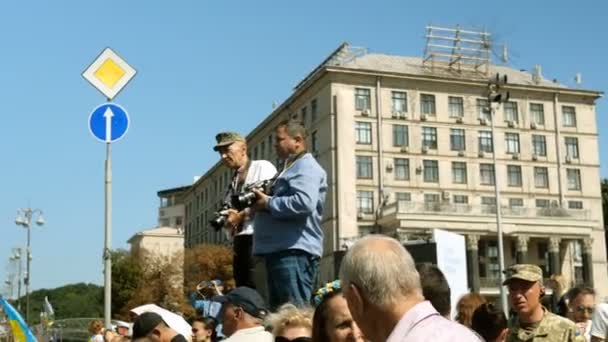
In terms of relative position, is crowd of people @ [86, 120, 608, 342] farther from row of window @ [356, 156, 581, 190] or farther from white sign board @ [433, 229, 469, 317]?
row of window @ [356, 156, 581, 190]

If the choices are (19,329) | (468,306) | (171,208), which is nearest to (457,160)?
(19,329)

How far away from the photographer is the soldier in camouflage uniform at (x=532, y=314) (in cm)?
613

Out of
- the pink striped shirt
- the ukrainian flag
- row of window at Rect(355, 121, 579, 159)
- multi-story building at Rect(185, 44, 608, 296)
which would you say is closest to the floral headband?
the pink striped shirt

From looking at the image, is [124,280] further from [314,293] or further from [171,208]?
[314,293]

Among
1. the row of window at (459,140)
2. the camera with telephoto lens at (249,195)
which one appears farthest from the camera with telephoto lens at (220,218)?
the row of window at (459,140)

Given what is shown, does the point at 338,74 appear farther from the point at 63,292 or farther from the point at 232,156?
the point at 63,292

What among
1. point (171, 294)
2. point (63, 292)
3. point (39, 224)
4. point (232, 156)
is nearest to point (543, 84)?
point (171, 294)

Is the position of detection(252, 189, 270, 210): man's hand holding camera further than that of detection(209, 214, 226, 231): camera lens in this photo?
No

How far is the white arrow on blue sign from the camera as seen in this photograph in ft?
37.9

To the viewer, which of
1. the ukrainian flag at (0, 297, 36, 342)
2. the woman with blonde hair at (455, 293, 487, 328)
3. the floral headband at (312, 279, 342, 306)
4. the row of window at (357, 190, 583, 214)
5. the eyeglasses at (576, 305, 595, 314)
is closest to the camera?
the floral headband at (312, 279, 342, 306)

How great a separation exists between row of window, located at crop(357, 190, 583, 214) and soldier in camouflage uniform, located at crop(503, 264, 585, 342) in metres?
59.9

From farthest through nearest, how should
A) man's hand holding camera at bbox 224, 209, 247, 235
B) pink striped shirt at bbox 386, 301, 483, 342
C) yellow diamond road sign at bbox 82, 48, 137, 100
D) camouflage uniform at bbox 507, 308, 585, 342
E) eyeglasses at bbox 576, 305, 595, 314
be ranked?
yellow diamond road sign at bbox 82, 48, 137, 100
eyeglasses at bbox 576, 305, 595, 314
man's hand holding camera at bbox 224, 209, 247, 235
camouflage uniform at bbox 507, 308, 585, 342
pink striped shirt at bbox 386, 301, 483, 342

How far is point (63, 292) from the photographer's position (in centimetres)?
15712

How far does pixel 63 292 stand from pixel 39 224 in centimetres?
Answer: 9674
